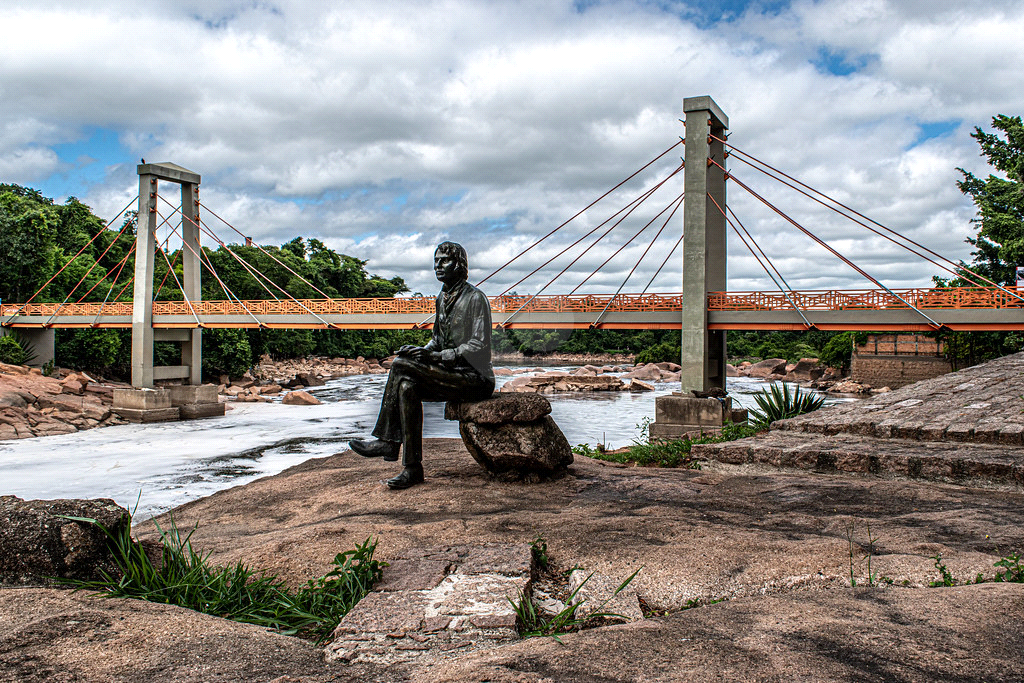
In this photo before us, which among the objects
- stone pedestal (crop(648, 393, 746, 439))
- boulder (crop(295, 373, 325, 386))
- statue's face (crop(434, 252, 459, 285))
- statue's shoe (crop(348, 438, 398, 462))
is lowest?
boulder (crop(295, 373, 325, 386))

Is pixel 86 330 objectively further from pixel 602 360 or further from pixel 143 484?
pixel 602 360

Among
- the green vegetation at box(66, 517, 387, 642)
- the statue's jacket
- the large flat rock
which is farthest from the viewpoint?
the large flat rock

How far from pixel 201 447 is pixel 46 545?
16536mm

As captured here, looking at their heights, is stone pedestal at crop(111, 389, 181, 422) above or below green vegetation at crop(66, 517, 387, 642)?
below

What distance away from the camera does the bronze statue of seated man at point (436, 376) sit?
4.96m

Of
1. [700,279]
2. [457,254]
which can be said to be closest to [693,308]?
[700,279]

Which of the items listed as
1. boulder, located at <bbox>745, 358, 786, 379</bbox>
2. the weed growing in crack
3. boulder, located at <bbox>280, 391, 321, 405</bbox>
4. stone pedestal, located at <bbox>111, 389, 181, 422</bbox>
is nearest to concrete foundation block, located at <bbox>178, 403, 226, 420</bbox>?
stone pedestal, located at <bbox>111, 389, 181, 422</bbox>

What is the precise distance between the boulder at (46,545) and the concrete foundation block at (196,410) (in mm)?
22704

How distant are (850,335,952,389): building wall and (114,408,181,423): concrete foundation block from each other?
2677cm

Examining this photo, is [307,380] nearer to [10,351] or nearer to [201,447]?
[10,351]

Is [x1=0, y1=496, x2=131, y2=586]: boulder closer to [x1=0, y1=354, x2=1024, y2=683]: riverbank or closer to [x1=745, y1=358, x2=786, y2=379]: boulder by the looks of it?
[x1=0, y1=354, x2=1024, y2=683]: riverbank

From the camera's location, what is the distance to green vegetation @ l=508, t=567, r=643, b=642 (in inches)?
101

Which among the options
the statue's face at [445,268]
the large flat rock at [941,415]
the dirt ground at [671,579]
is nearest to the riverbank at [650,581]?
the dirt ground at [671,579]

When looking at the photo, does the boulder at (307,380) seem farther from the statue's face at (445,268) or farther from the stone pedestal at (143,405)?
the statue's face at (445,268)
